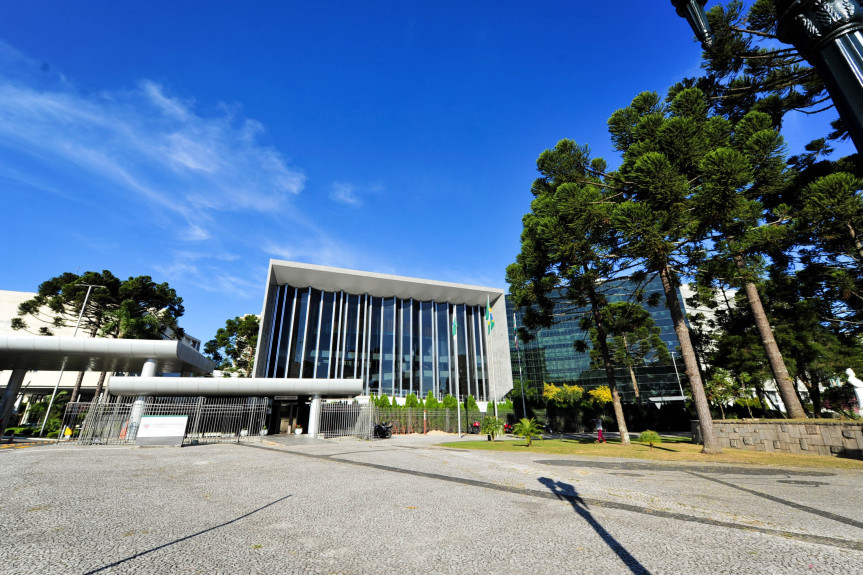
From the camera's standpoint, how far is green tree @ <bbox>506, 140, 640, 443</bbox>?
16.1m

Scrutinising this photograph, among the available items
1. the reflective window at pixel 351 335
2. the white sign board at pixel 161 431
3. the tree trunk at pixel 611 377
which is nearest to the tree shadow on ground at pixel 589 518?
the tree trunk at pixel 611 377

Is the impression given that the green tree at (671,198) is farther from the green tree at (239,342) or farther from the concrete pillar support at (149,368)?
the green tree at (239,342)

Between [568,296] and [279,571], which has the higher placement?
[568,296]

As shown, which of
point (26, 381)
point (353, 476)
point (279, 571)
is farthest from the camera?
point (26, 381)

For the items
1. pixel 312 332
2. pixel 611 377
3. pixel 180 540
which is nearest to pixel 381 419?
pixel 312 332

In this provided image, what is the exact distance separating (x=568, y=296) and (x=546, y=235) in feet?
20.8

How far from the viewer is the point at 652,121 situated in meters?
15.6

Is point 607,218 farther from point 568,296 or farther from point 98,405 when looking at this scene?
point 98,405

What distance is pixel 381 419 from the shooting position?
31.9 metres

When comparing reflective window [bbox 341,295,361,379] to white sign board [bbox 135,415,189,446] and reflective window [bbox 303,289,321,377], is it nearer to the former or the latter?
reflective window [bbox 303,289,321,377]

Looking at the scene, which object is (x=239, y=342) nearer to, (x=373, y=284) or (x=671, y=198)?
(x=373, y=284)

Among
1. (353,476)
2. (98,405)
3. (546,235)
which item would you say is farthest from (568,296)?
(98,405)

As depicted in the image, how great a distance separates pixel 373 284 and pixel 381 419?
20.7 metres

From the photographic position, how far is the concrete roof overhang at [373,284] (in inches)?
1748
